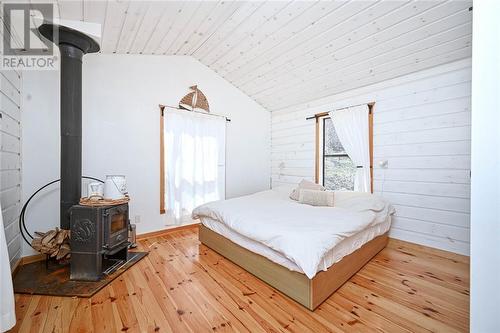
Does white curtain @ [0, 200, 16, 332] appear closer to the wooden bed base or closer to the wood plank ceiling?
the wooden bed base

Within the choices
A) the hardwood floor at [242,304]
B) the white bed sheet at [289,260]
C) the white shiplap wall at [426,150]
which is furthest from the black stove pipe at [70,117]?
the white shiplap wall at [426,150]

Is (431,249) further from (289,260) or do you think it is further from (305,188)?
(289,260)

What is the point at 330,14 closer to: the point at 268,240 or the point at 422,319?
the point at 268,240

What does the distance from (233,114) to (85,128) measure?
2.37 m

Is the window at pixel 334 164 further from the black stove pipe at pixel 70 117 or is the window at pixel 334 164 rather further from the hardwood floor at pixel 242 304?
the black stove pipe at pixel 70 117

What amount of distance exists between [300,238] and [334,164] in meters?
2.39

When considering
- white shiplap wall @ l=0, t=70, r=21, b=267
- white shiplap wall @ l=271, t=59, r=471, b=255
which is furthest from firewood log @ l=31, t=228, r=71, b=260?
white shiplap wall @ l=271, t=59, r=471, b=255

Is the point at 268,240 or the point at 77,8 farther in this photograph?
the point at 77,8

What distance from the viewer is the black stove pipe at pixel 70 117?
2082 millimetres

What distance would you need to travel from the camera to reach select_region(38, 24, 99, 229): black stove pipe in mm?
2082

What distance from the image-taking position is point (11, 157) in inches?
83.4

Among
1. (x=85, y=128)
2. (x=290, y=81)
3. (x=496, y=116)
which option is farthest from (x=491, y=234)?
(x=85, y=128)

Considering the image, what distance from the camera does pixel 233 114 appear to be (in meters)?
4.19

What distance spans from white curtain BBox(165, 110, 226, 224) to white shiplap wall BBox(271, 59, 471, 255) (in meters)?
2.40
